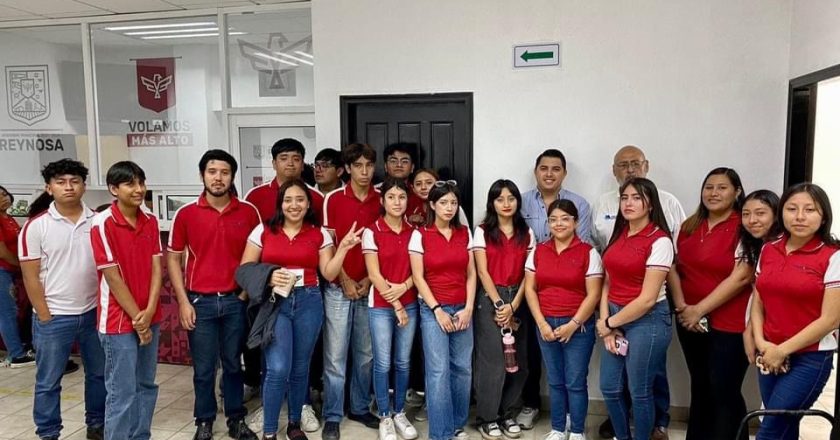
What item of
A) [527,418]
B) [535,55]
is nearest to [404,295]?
[527,418]

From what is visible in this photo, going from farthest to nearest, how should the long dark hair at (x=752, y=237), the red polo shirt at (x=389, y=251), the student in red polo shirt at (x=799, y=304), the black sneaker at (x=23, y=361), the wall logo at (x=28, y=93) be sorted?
1. the wall logo at (x=28, y=93)
2. the black sneaker at (x=23, y=361)
3. the red polo shirt at (x=389, y=251)
4. the long dark hair at (x=752, y=237)
5. the student in red polo shirt at (x=799, y=304)

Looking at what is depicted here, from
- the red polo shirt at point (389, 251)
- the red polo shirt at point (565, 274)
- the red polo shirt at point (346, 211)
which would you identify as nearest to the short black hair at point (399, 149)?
the red polo shirt at point (346, 211)

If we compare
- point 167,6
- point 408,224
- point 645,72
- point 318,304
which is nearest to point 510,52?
point 645,72

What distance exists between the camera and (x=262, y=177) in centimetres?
497

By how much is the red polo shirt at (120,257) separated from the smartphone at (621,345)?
2.41 m

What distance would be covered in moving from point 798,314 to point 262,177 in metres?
3.98

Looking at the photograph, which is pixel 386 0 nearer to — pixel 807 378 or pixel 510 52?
pixel 510 52

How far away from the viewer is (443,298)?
10.4ft

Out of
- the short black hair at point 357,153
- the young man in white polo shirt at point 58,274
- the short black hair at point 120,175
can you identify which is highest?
the short black hair at point 357,153

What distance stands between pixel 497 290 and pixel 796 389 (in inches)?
56.7

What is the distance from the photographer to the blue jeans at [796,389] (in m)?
2.32

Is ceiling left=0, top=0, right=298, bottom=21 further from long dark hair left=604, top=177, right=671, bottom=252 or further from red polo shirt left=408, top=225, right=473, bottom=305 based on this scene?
long dark hair left=604, top=177, right=671, bottom=252

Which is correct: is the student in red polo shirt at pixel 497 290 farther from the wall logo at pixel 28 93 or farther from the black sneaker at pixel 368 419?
the wall logo at pixel 28 93

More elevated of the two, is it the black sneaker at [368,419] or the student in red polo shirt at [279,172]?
the student in red polo shirt at [279,172]
